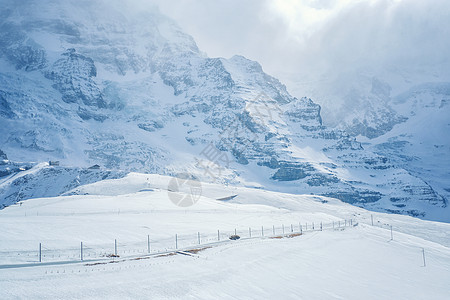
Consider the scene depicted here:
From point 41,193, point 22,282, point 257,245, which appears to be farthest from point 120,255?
point 41,193

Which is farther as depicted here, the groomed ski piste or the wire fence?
the wire fence

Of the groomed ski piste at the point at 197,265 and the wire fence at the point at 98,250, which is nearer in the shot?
the groomed ski piste at the point at 197,265

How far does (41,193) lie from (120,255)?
325 ft

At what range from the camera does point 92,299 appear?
13945 millimetres

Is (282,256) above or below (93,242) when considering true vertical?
below

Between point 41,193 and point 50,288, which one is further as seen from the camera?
point 41,193

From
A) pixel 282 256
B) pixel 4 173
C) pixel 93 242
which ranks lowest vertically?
pixel 282 256

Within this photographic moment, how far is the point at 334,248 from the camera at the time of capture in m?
34.4

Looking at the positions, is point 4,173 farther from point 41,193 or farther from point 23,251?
point 23,251

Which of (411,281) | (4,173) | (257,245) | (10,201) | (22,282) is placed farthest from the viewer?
(4,173)

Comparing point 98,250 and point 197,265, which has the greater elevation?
point 98,250

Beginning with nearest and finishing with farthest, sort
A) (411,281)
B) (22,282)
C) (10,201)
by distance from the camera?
(22,282), (411,281), (10,201)

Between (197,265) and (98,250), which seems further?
(98,250)

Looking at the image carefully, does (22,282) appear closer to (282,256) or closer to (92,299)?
Answer: (92,299)
